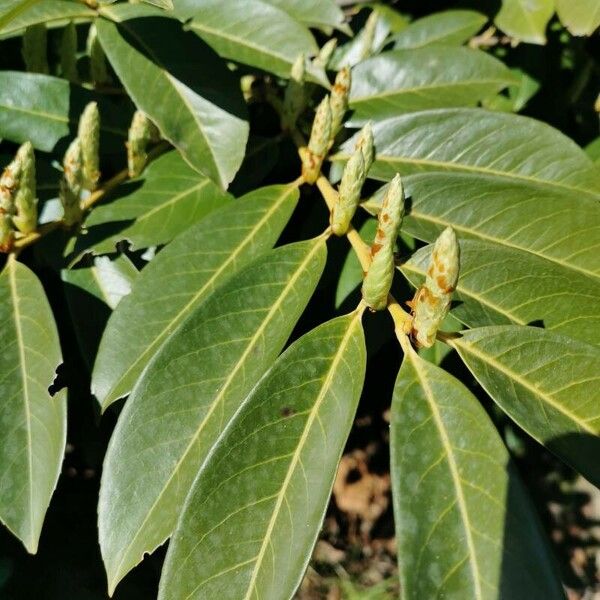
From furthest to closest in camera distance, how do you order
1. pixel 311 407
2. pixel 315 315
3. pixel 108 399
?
pixel 315 315, pixel 108 399, pixel 311 407

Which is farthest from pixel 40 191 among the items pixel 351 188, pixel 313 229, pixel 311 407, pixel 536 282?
pixel 536 282

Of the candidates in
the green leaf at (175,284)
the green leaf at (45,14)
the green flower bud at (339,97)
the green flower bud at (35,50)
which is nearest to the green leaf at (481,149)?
the green flower bud at (339,97)

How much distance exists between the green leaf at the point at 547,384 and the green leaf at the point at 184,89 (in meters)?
0.42

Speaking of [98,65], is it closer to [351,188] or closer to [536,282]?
[351,188]

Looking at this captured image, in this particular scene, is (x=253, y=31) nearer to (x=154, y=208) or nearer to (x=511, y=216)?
(x=154, y=208)

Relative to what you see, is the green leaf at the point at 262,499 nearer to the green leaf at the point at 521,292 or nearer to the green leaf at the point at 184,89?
the green leaf at the point at 521,292

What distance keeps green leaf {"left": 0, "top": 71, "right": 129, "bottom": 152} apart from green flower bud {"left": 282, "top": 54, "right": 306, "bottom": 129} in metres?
0.33

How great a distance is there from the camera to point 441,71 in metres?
1.36

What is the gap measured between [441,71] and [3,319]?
33.0 inches

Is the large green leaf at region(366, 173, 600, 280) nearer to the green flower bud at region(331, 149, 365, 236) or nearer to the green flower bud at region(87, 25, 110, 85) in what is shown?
the green flower bud at region(331, 149, 365, 236)

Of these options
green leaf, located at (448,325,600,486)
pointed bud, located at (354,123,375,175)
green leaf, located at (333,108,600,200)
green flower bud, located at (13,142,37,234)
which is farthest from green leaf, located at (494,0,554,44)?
green flower bud, located at (13,142,37,234)

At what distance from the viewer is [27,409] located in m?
0.94

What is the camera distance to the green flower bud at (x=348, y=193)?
95 centimetres

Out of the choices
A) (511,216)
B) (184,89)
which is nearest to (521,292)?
(511,216)
